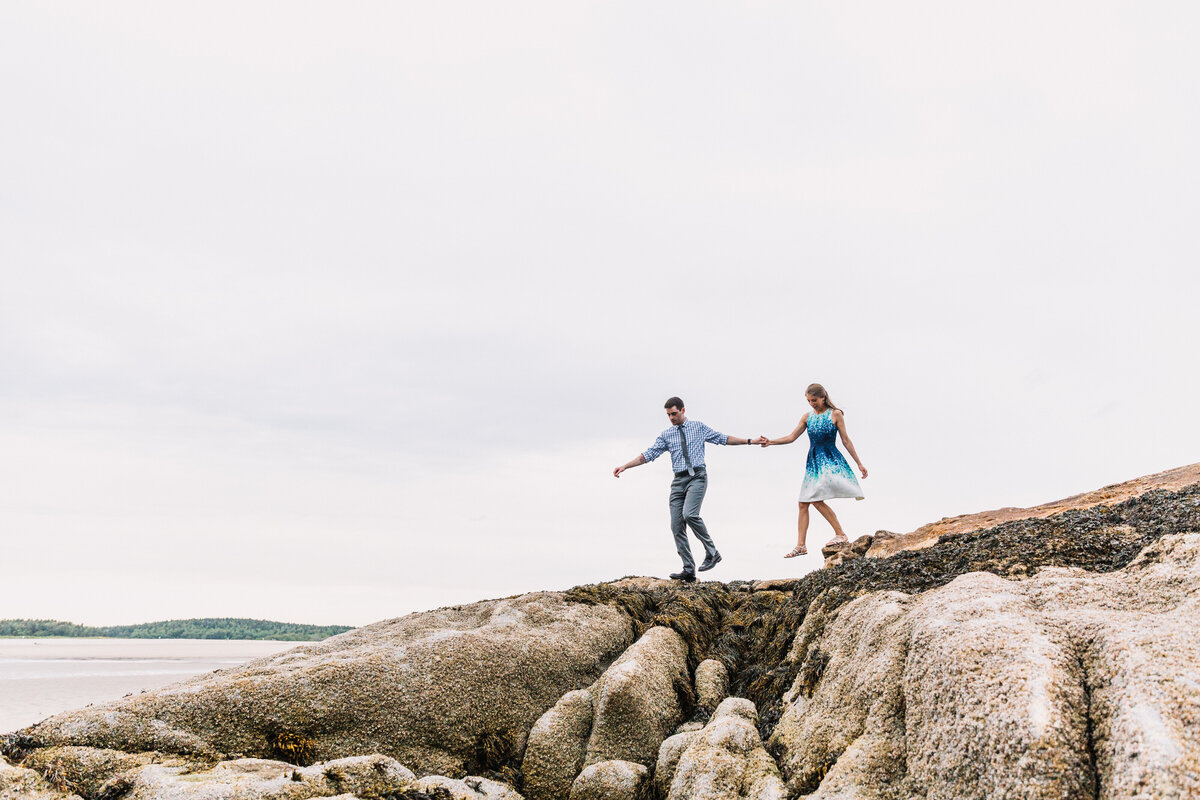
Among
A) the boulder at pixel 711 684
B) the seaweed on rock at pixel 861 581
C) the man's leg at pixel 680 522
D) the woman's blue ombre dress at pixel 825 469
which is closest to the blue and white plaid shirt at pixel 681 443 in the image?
the man's leg at pixel 680 522

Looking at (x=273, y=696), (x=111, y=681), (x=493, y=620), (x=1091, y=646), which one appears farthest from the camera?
(x=111, y=681)

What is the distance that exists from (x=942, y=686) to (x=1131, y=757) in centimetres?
111

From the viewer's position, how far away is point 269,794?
5215 mm

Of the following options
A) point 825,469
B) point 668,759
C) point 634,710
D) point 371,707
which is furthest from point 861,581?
point 825,469

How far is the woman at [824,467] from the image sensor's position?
1359 cm

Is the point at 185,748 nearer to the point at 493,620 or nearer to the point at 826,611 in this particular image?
the point at 493,620

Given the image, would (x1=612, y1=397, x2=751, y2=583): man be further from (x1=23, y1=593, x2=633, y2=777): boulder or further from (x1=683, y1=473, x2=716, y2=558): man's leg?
(x1=23, y1=593, x2=633, y2=777): boulder

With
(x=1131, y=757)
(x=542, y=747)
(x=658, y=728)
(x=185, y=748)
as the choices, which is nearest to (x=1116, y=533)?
(x=1131, y=757)

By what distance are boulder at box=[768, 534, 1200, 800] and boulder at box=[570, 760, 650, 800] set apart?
3.99 feet

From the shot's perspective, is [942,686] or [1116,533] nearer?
[942,686]

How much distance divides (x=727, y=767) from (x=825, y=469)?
8.62 metres

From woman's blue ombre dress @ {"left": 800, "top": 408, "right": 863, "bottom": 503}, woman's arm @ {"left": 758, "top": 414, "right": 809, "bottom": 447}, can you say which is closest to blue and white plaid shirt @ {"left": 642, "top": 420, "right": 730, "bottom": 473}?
woman's arm @ {"left": 758, "top": 414, "right": 809, "bottom": 447}

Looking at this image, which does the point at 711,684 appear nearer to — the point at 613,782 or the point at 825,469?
the point at 613,782

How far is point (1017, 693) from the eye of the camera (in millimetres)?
4020
